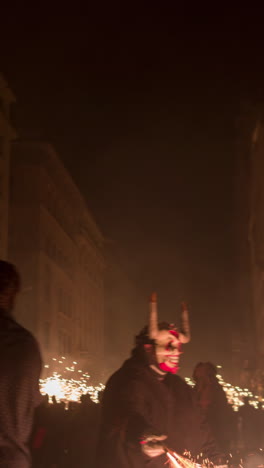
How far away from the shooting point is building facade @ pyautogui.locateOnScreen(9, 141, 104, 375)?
1577 inches

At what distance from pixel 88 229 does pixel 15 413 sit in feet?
179

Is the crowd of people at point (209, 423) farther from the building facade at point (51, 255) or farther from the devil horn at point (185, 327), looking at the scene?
the building facade at point (51, 255)

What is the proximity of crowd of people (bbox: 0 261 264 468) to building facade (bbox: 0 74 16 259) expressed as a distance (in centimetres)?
2371

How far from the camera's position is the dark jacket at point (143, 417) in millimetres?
4594

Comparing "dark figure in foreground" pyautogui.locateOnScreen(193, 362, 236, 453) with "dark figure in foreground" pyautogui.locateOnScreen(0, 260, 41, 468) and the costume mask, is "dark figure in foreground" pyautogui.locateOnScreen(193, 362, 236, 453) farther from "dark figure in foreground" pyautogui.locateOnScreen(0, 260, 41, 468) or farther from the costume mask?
"dark figure in foreground" pyautogui.locateOnScreen(0, 260, 41, 468)

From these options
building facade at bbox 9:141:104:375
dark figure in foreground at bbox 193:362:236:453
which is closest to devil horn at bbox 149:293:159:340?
dark figure in foreground at bbox 193:362:236:453

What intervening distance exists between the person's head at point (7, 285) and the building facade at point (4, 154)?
1195 inches

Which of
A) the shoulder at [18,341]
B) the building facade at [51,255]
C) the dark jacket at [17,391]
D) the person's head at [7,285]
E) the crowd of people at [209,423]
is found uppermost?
the building facade at [51,255]

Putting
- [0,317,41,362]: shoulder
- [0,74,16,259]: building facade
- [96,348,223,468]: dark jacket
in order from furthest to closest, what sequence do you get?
1. [0,74,16,259]: building facade
2. [96,348,223,468]: dark jacket
3. [0,317,41,362]: shoulder

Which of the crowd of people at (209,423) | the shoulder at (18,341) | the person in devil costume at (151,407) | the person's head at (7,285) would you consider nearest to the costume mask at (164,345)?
the person in devil costume at (151,407)

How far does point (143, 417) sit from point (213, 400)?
115 inches

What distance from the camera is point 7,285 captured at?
3047 millimetres

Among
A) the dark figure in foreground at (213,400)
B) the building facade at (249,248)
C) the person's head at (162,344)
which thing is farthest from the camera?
the building facade at (249,248)

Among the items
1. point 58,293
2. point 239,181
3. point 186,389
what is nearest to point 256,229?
point 58,293
